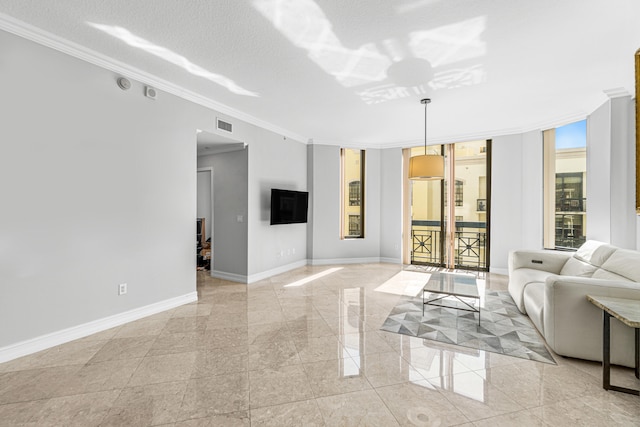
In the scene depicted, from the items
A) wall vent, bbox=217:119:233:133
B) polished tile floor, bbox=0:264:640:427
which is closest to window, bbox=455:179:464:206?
polished tile floor, bbox=0:264:640:427

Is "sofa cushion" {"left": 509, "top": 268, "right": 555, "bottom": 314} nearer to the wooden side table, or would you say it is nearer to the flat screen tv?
the wooden side table

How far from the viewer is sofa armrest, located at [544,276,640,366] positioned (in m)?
2.31

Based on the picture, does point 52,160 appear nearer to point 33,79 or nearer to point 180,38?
point 33,79

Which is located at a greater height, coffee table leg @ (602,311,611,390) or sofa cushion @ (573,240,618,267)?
sofa cushion @ (573,240,618,267)

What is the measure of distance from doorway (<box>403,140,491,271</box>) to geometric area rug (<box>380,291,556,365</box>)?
2.41 metres

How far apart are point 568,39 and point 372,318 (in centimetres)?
339

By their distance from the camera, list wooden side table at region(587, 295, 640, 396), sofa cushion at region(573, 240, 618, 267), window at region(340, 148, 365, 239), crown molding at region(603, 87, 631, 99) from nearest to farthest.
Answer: wooden side table at region(587, 295, 640, 396) < sofa cushion at region(573, 240, 618, 267) < crown molding at region(603, 87, 631, 99) < window at region(340, 148, 365, 239)

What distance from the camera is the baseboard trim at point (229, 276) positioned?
5.10 meters

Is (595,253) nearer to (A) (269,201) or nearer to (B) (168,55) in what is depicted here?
(A) (269,201)

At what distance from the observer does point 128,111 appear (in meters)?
3.34

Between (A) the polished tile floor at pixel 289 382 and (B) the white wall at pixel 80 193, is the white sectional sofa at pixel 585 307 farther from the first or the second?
(B) the white wall at pixel 80 193

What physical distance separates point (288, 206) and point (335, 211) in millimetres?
1391

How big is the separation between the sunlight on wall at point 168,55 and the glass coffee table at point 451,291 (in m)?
3.49

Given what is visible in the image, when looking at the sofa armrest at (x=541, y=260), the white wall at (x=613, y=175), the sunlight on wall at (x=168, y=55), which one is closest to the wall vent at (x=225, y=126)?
the sunlight on wall at (x=168, y=55)
